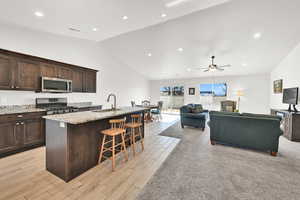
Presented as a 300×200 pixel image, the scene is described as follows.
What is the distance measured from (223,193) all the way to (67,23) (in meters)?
4.39

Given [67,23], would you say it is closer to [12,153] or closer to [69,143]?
[69,143]

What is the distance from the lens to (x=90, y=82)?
4633mm

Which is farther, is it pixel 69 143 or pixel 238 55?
pixel 238 55

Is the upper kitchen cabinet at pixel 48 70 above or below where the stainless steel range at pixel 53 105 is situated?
above

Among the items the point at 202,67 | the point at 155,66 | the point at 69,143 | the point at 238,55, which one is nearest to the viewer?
the point at 69,143

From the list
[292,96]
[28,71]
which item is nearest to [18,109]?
[28,71]

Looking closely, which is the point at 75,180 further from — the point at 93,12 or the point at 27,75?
the point at 93,12

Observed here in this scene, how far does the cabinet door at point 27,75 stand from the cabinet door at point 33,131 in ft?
2.89

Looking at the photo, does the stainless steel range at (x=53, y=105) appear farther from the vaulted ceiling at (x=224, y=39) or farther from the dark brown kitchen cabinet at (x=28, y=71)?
the vaulted ceiling at (x=224, y=39)

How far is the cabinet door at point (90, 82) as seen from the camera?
447cm

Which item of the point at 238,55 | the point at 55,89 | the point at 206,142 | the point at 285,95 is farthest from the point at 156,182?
the point at 238,55

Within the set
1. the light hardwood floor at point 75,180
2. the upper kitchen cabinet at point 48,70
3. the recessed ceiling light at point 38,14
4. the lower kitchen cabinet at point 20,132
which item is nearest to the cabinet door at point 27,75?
the upper kitchen cabinet at point 48,70

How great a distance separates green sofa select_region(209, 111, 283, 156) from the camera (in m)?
2.70

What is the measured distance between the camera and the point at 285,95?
453 centimetres
